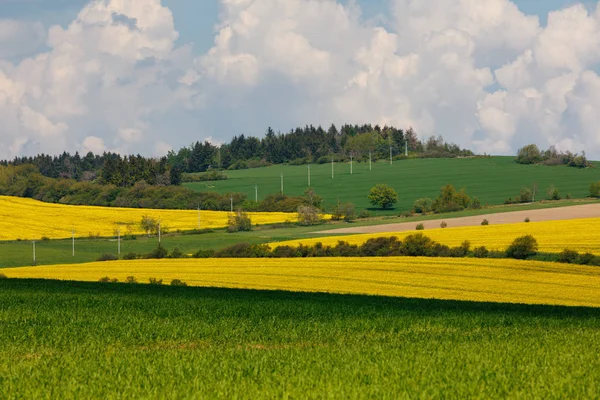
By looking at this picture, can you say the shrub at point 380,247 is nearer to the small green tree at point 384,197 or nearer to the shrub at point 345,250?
the shrub at point 345,250

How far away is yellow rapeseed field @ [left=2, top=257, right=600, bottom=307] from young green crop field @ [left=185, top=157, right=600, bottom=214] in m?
69.7

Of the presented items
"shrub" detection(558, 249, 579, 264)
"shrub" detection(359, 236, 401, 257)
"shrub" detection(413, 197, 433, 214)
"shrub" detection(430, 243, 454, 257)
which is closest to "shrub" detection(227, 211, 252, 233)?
"shrub" detection(413, 197, 433, 214)

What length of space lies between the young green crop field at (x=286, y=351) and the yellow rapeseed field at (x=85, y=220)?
7995 centimetres

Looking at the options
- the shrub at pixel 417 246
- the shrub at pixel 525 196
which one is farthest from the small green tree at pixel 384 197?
the shrub at pixel 417 246

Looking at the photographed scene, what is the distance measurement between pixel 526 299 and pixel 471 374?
29657mm

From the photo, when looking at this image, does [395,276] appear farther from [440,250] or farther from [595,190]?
[595,190]

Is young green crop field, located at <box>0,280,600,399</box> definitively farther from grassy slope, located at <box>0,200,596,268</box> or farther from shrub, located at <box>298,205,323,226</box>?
shrub, located at <box>298,205,323,226</box>

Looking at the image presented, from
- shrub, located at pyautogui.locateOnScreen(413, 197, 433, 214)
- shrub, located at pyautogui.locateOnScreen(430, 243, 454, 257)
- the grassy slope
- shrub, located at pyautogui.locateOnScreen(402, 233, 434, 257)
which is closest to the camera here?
shrub, located at pyautogui.locateOnScreen(430, 243, 454, 257)

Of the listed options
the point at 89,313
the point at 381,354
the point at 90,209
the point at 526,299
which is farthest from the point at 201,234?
the point at 381,354

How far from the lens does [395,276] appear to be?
5062 centimetres

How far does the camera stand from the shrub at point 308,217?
4348 inches

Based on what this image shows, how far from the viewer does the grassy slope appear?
271 feet

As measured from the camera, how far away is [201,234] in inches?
4016

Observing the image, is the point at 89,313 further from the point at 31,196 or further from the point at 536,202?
the point at 31,196
